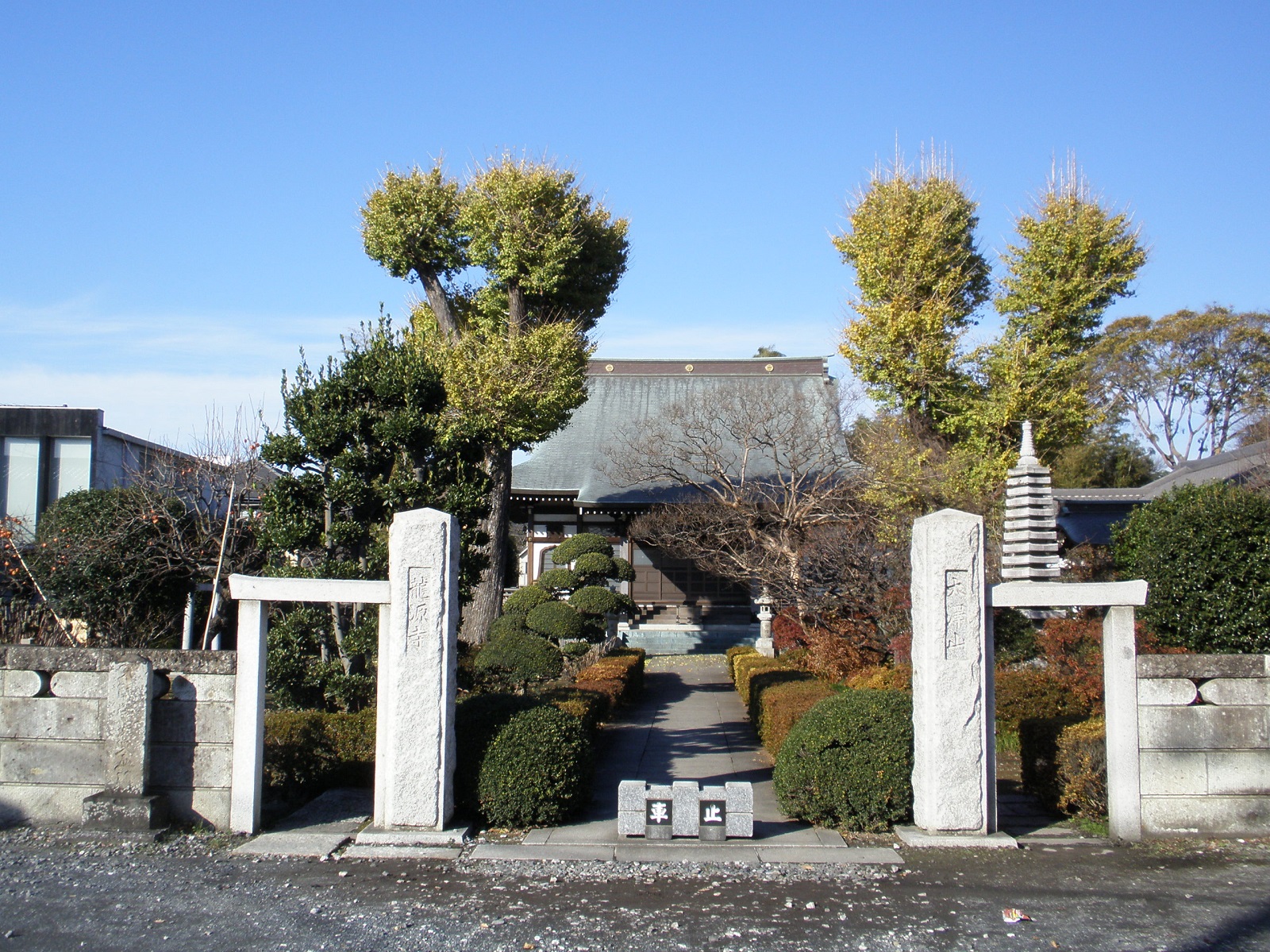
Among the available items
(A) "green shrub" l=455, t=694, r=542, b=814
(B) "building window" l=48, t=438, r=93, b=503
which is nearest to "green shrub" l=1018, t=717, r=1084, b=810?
(A) "green shrub" l=455, t=694, r=542, b=814

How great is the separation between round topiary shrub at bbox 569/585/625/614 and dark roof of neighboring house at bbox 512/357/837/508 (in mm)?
5533

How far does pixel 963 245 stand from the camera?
62.2 feet

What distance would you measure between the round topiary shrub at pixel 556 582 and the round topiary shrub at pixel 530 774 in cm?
1186

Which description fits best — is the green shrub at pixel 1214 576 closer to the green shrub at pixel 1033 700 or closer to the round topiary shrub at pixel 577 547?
the green shrub at pixel 1033 700

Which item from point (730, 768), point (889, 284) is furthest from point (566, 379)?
point (730, 768)

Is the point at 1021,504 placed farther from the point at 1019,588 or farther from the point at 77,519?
the point at 77,519

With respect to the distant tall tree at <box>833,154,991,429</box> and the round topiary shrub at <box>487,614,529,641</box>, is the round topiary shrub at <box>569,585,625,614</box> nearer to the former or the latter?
the round topiary shrub at <box>487,614,529,641</box>

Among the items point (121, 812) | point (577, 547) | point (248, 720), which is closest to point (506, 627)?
point (577, 547)

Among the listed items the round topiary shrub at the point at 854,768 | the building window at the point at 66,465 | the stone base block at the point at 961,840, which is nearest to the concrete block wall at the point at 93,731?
the round topiary shrub at the point at 854,768

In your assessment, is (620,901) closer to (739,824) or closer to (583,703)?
(739,824)

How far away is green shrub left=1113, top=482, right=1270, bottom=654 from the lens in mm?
10078

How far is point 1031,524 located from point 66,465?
16.8m

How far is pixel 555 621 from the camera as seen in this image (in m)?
16.6

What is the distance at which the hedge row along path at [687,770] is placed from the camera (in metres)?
6.73
